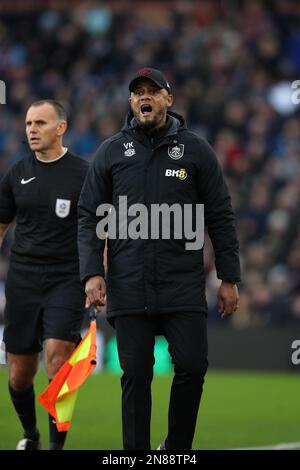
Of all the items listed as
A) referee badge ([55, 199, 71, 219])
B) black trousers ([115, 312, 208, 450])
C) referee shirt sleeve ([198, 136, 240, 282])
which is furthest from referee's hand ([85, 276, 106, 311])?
referee badge ([55, 199, 71, 219])

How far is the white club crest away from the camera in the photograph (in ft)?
27.7

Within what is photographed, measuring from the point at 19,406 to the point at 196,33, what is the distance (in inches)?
580

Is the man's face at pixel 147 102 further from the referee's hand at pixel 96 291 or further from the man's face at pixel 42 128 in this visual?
the man's face at pixel 42 128

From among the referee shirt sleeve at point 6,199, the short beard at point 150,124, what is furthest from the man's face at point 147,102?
the referee shirt sleeve at point 6,199

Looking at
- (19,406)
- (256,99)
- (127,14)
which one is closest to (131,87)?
(19,406)

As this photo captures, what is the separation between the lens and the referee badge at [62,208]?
32.0ft

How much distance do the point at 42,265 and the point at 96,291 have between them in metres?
1.55

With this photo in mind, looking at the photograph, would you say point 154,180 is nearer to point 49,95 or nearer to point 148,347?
point 148,347

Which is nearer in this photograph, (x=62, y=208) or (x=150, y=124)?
(x=150, y=124)

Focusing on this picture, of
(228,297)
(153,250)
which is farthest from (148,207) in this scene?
(228,297)

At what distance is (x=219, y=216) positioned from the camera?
28.0 feet

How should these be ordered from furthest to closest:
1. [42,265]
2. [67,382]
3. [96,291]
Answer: [42,265]
[67,382]
[96,291]

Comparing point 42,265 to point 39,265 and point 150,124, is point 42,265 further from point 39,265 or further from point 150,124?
point 150,124

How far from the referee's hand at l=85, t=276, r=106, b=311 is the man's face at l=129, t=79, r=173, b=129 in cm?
105
